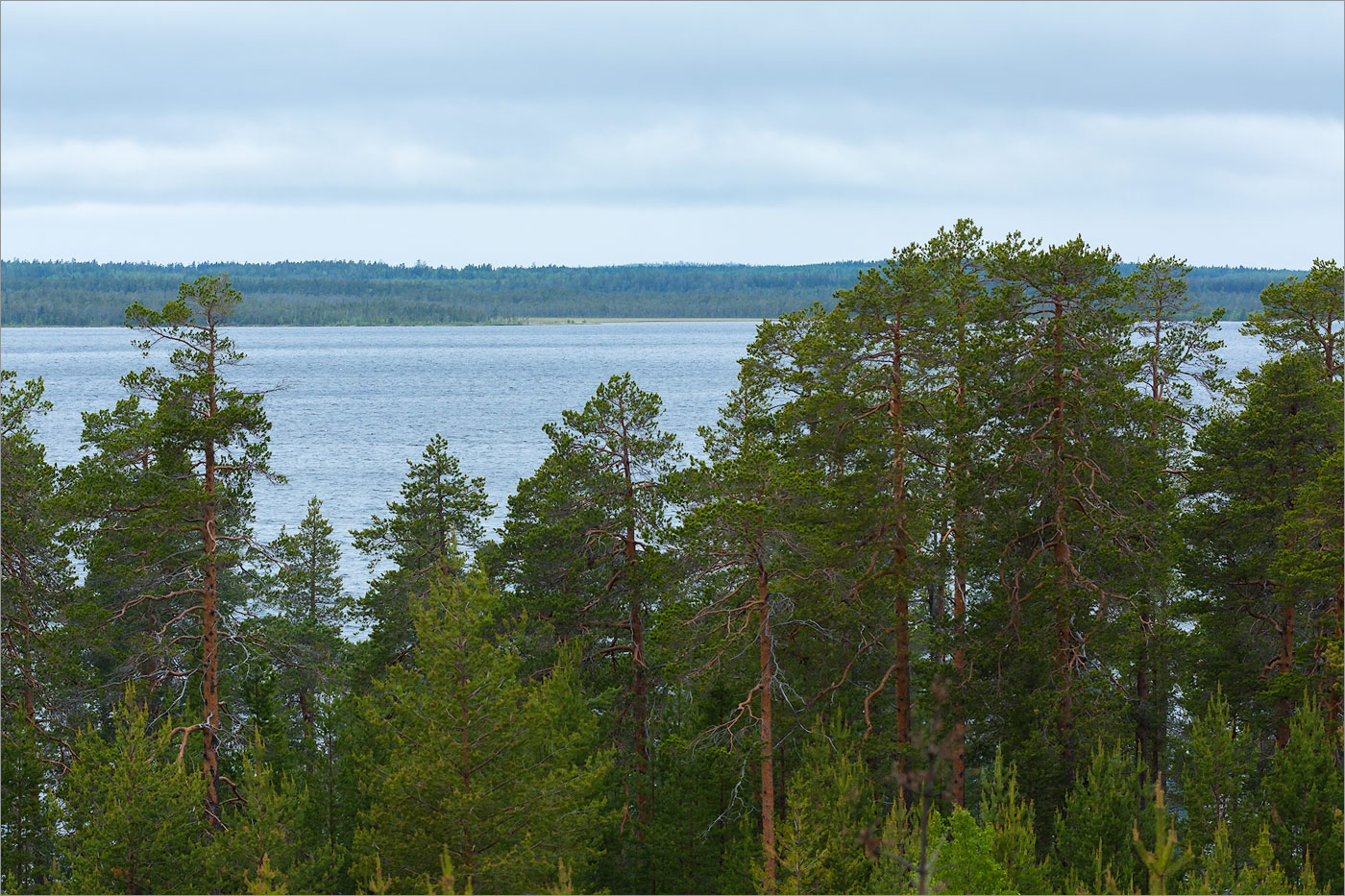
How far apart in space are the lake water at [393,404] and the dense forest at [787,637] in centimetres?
546

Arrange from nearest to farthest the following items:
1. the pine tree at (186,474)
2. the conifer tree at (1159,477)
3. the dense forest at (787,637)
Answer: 1. the dense forest at (787,637)
2. the pine tree at (186,474)
3. the conifer tree at (1159,477)

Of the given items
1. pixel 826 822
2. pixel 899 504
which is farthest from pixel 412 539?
pixel 826 822

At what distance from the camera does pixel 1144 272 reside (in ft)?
90.1

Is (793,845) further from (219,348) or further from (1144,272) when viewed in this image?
(1144,272)

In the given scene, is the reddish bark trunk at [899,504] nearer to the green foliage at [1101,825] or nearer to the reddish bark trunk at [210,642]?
the green foliage at [1101,825]

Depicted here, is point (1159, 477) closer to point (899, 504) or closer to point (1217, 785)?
point (899, 504)

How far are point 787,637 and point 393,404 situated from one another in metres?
94.7

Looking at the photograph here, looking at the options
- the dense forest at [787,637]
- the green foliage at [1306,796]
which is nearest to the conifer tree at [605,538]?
the dense forest at [787,637]

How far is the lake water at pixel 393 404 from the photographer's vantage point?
61.0m

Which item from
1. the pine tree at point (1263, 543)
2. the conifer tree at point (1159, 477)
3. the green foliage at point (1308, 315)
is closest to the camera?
the pine tree at point (1263, 543)

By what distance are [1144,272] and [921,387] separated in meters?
9.01

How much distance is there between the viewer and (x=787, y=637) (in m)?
21.1

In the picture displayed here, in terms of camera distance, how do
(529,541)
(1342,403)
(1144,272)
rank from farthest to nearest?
(1144,272) < (529,541) < (1342,403)

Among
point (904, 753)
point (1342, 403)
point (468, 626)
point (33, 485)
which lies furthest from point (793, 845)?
point (33, 485)
